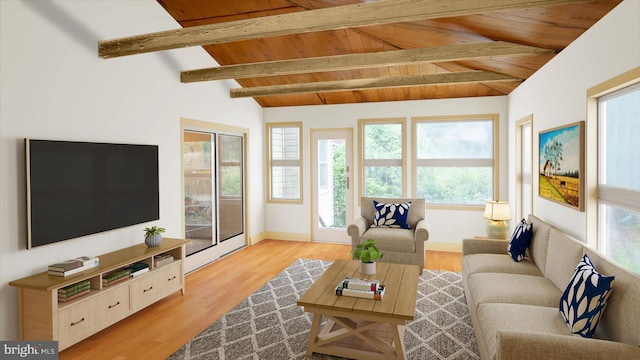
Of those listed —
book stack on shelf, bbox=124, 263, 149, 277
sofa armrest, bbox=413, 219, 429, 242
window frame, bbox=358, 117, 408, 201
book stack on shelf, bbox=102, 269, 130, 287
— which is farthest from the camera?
window frame, bbox=358, 117, 408, 201

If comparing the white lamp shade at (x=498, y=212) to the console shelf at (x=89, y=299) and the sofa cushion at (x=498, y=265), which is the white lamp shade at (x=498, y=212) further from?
the console shelf at (x=89, y=299)

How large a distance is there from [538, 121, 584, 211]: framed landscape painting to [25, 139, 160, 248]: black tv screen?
13.3 ft

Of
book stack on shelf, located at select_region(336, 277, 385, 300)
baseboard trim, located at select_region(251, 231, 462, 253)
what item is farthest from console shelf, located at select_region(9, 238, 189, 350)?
baseboard trim, located at select_region(251, 231, 462, 253)

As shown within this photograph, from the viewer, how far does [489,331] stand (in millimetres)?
2223

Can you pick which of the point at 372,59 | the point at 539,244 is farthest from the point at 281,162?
the point at 539,244

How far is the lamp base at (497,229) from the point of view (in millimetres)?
4688

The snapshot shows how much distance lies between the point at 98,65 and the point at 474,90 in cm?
490

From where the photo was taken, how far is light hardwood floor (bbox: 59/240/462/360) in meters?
2.80

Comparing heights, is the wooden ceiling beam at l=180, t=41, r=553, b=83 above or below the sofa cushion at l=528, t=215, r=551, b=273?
above

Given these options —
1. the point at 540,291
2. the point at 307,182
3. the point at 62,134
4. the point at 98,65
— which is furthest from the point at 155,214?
the point at 540,291

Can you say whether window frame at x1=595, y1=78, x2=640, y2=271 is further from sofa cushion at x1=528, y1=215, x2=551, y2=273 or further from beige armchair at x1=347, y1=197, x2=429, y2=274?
beige armchair at x1=347, y1=197, x2=429, y2=274

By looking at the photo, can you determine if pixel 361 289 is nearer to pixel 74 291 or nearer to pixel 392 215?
pixel 74 291

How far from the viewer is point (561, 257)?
274 centimetres

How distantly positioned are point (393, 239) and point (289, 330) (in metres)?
1.96
